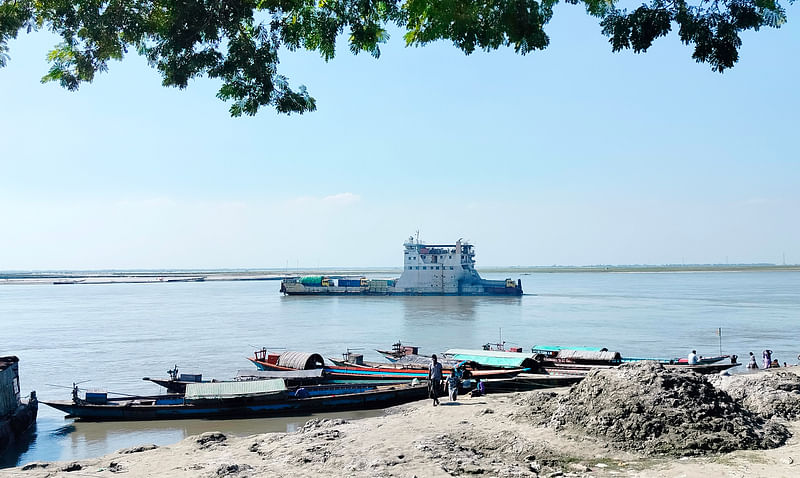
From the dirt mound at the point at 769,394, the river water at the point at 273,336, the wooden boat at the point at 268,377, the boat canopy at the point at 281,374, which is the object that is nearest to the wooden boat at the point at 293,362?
the boat canopy at the point at 281,374

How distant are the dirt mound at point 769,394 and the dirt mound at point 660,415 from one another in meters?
1.81

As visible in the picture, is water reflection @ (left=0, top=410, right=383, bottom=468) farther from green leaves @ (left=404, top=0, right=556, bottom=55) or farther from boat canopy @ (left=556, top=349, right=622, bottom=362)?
green leaves @ (left=404, top=0, right=556, bottom=55)

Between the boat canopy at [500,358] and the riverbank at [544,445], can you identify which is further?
the boat canopy at [500,358]

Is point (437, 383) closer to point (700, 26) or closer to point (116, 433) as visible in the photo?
point (116, 433)

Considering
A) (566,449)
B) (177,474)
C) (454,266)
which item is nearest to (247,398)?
(177,474)

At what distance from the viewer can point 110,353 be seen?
3322 cm

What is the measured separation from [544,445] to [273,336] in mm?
32640

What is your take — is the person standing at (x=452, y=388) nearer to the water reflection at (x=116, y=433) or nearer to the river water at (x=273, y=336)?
the water reflection at (x=116, y=433)

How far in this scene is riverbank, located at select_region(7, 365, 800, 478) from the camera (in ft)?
32.7

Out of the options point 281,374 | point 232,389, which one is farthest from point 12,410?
point 281,374

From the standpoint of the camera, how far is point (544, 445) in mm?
11211

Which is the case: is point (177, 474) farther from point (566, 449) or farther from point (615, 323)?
point (615, 323)

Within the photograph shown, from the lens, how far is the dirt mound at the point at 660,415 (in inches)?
415

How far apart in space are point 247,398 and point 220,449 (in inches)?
209
